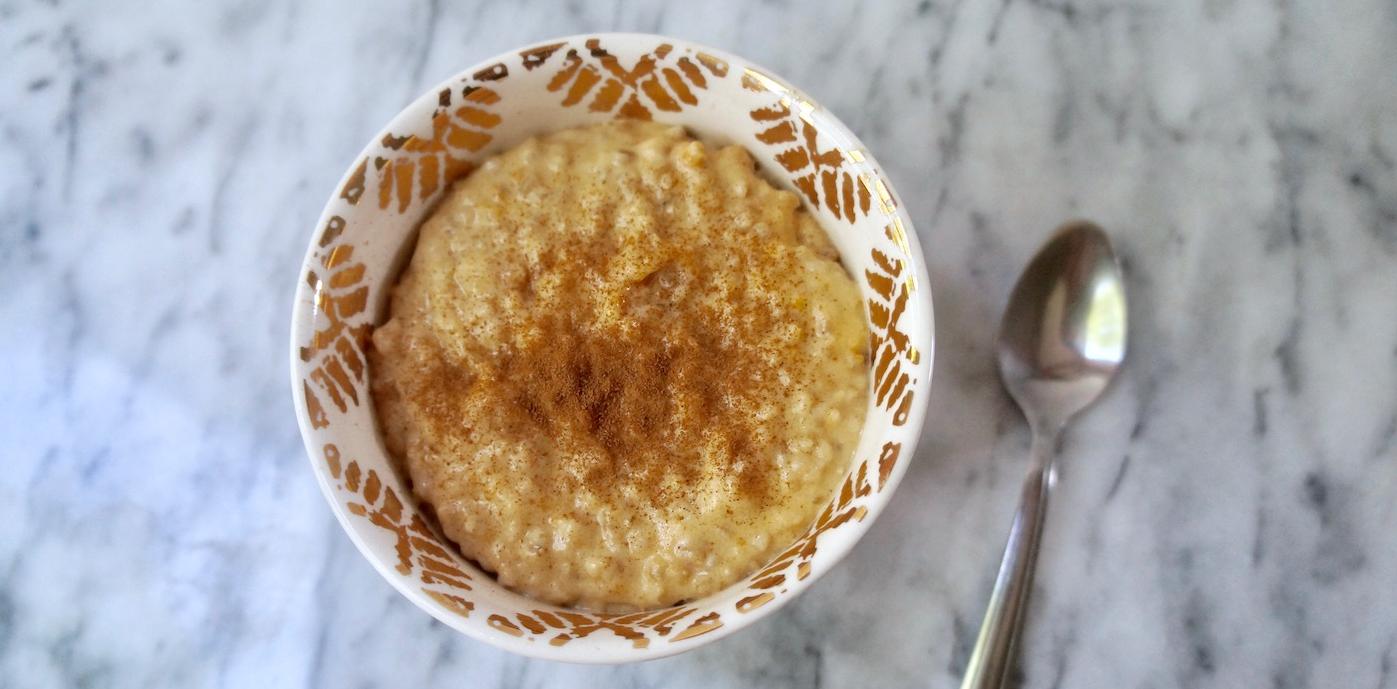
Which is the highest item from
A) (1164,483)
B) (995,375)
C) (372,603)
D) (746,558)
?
(995,375)

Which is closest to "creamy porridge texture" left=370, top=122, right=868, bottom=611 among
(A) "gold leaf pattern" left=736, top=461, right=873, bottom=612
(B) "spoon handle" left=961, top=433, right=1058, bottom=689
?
(A) "gold leaf pattern" left=736, top=461, right=873, bottom=612

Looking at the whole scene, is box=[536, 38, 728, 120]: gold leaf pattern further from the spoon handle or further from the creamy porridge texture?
the spoon handle

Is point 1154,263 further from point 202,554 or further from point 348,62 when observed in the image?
point 202,554

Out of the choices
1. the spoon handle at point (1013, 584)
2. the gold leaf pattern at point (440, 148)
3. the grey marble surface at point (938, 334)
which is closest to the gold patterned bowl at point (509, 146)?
the gold leaf pattern at point (440, 148)

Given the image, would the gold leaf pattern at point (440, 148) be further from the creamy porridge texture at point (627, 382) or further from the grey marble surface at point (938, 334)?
the grey marble surface at point (938, 334)

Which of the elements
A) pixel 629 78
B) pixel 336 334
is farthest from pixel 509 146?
pixel 336 334

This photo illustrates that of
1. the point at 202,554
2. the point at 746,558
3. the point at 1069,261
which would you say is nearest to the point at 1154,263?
the point at 1069,261
